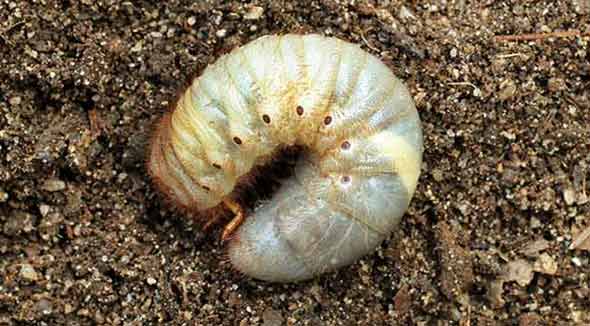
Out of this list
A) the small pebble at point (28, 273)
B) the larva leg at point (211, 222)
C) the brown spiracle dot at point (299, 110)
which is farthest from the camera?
the larva leg at point (211, 222)

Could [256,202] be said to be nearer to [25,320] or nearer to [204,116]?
[204,116]

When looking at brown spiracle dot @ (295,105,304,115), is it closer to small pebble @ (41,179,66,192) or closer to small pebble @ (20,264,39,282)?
small pebble @ (41,179,66,192)

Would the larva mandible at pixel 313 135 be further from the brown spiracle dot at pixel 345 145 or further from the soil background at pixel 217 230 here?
the soil background at pixel 217 230

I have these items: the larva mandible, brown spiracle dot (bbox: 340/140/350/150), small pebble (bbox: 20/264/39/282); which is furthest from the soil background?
brown spiracle dot (bbox: 340/140/350/150)

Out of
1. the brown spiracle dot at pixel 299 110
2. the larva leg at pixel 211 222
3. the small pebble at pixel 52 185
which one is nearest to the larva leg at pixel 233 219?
the larva leg at pixel 211 222

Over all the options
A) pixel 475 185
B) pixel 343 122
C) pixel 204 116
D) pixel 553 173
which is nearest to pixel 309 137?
pixel 343 122

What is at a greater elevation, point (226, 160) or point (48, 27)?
point (48, 27)
